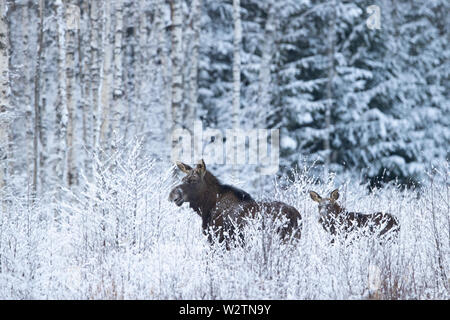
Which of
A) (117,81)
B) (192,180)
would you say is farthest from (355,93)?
(192,180)

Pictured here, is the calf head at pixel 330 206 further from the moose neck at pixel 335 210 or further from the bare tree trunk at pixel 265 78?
the bare tree trunk at pixel 265 78

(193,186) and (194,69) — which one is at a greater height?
(194,69)

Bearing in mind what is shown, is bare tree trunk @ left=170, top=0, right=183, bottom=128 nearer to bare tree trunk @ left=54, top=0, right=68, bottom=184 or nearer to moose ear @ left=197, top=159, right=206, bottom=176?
bare tree trunk @ left=54, top=0, right=68, bottom=184

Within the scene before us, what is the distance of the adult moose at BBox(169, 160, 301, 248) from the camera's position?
723cm

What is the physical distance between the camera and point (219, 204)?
25.2 feet

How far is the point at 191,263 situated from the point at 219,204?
4.40 feet

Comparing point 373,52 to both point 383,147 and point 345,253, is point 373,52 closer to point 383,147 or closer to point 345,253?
point 383,147

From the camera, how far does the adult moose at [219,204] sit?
23.7ft

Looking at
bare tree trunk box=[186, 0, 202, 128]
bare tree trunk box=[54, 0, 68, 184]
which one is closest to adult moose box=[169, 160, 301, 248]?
bare tree trunk box=[54, 0, 68, 184]

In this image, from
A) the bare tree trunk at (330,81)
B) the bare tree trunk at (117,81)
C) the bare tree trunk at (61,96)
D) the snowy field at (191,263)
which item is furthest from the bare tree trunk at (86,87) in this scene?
the bare tree trunk at (330,81)

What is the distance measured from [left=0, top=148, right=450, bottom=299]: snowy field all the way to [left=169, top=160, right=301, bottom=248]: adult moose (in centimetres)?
27

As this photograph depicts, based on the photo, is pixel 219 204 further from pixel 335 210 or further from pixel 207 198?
pixel 335 210

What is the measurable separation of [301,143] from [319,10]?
17.7 feet

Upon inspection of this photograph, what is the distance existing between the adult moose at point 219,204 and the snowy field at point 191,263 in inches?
10.8
